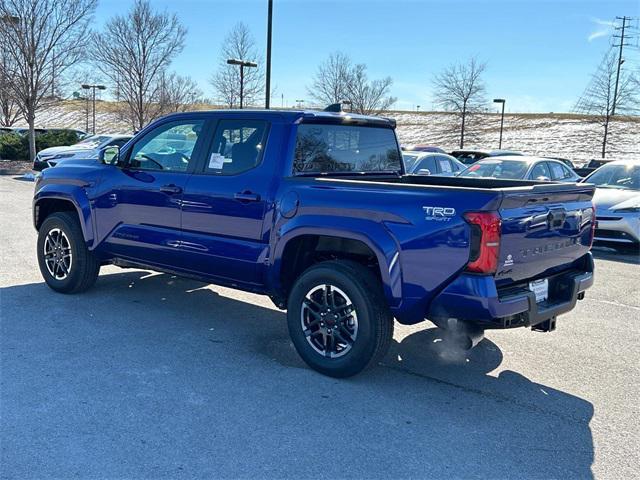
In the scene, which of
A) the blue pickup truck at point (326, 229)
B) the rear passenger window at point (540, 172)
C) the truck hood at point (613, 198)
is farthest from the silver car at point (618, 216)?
the blue pickup truck at point (326, 229)

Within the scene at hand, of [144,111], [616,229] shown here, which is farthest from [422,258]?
[144,111]

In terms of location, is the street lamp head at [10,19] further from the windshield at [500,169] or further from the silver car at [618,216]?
the silver car at [618,216]

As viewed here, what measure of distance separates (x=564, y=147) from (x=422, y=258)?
2024 inches

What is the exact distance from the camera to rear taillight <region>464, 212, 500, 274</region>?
3617 mm

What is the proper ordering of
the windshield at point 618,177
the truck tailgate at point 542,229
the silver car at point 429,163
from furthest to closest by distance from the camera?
1. the silver car at point 429,163
2. the windshield at point 618,177
3. the truck tailgate at point 542,229

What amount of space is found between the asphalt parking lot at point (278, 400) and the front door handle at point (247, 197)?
1.22 meters

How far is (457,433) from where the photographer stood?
362 centimetres

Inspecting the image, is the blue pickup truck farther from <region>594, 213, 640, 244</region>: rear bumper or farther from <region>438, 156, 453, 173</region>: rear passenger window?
<region>438, 156, 453, 173</region>: rear passenger window

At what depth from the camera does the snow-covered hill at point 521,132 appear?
4900cm

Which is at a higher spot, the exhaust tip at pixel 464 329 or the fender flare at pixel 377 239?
the fender flare at pixel 377 239

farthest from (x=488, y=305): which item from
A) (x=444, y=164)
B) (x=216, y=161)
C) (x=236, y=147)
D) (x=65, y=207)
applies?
(x=444, y=164)

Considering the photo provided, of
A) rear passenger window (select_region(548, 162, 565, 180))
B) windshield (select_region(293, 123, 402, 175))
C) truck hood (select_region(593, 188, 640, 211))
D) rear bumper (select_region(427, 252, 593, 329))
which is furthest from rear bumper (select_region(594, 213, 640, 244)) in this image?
rear bumper (select_region(427, 252, 593, 329))

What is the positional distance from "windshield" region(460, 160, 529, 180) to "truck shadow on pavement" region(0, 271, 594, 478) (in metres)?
6.99

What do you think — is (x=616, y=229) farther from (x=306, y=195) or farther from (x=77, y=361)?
(x=77, y=361)
